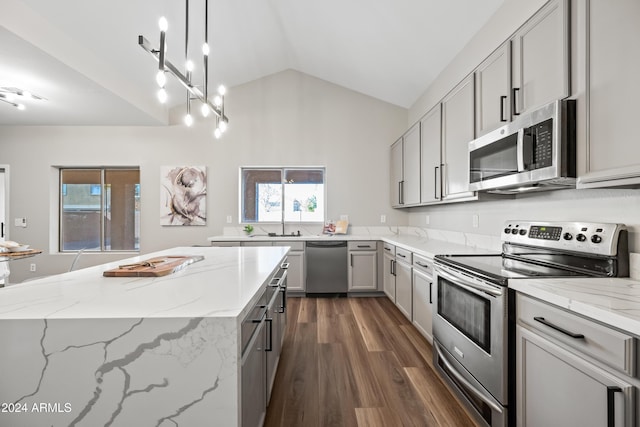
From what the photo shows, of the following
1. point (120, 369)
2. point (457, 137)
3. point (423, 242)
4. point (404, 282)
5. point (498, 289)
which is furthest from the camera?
point (423, 242)

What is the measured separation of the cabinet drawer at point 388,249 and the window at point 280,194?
45.7 inches

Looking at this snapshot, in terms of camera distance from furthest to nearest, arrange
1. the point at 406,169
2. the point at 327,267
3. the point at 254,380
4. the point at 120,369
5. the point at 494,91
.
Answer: the point at 327,267 → the point at 406,169 → the point at 494,91 → the point at 254,380 → the point at 120,369

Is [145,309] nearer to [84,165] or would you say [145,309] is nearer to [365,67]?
[365,67]

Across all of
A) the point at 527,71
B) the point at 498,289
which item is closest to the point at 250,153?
the point at 527,71

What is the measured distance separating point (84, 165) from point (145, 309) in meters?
5.03

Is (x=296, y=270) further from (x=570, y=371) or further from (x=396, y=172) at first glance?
(x=570, y=371)

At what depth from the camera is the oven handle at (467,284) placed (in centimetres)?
154

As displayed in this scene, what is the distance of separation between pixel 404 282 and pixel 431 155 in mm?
1365

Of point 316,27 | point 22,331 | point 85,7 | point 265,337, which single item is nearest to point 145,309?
point 22,331

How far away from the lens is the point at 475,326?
1.72 metres

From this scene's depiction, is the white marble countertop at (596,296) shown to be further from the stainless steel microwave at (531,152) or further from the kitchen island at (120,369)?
the kitchen island at (120,369)

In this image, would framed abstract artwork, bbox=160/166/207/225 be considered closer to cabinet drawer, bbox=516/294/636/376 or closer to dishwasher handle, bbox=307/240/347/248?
dishwasher handle, bbox=307/240/347/248

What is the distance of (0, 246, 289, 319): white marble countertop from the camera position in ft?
3.22

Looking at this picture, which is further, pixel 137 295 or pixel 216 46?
pixel 216 46
